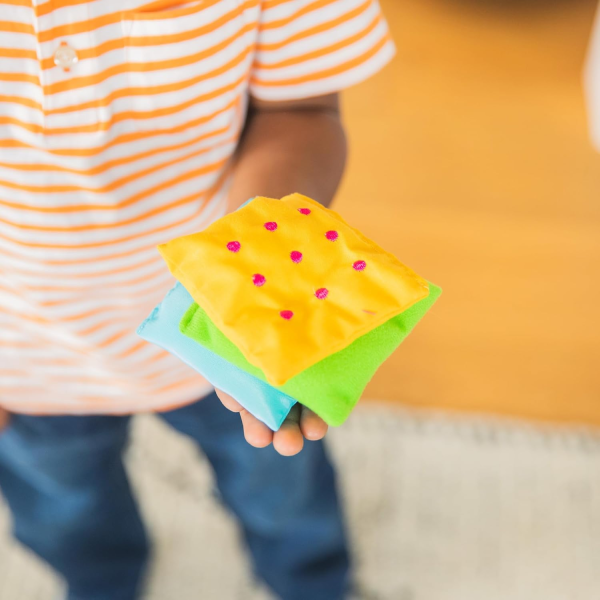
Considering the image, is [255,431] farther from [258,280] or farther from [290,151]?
[290,151]

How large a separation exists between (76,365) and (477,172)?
95cm

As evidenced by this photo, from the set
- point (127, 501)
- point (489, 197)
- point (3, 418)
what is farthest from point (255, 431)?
point (489, 197)

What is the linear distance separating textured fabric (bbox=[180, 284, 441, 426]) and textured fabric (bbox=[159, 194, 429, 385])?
0.01m

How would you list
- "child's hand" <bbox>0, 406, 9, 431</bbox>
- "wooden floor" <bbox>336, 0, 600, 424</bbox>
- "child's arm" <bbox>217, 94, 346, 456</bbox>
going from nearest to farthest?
"child's arm" <bbox>217, 94, 346, 456</bbox>, "child's hand" <bbox>0, 406, 9, 431</bbox>, "wooden floor" <bbox>336, 0, 600, 424</bbox>

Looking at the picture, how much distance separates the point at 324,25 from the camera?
436mm

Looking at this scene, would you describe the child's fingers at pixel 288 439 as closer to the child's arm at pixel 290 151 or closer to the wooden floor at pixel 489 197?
the child's arm at pixel 290 151

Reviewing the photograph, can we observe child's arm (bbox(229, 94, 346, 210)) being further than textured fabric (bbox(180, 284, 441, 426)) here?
Yes

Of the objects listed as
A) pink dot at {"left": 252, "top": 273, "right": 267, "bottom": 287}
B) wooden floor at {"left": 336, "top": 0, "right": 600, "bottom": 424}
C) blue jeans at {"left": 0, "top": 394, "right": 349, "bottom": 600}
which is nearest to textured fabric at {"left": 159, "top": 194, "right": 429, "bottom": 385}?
pink dot at {"left": 252, "top": 273, "right": 267, "bottom": 287}

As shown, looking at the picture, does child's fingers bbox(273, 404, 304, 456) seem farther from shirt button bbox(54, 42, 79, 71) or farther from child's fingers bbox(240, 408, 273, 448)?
shirt button bbox(54, 42, 79, 71)

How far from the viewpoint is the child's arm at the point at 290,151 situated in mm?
459

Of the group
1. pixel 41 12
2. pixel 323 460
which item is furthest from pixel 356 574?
pixel 41 12

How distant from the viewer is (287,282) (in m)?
0.36

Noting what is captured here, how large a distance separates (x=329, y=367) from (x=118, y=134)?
190 millimetres

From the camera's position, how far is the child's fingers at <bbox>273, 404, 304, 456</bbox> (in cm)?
36
